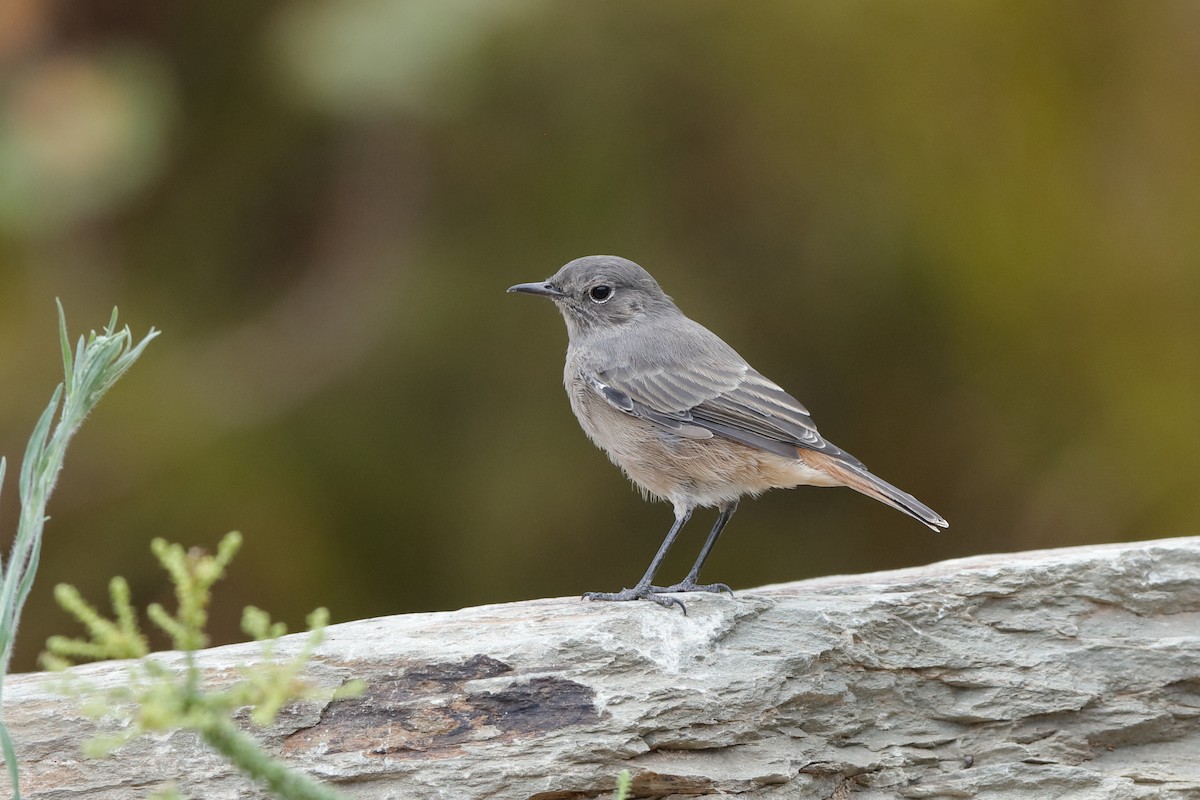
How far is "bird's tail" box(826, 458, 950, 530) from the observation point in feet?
15.0

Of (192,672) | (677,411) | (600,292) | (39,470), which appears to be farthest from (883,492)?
(192,672)

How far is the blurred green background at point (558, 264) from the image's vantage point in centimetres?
592

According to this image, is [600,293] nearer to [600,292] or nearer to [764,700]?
[600,292]

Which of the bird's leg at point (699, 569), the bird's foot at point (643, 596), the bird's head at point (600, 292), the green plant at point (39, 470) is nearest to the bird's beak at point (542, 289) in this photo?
the bird's head at point (600, 292)

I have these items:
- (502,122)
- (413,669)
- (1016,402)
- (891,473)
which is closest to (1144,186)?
(1016,402)

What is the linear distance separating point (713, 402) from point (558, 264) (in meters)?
1.68

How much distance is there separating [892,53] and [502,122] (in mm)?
2088

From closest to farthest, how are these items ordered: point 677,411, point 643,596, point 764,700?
point 764,700 < point 643,596 < point 677,411

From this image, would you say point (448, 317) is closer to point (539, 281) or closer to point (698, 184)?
point (539, 281)

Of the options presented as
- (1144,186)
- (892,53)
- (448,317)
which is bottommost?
(448,317)

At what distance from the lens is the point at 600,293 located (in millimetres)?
5742

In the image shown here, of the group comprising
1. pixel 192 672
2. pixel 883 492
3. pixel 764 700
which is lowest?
pixel 764 700

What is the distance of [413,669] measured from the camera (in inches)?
131

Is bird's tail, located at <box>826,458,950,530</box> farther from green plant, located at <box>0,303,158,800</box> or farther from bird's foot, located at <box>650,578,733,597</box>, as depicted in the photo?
green plant, located at <box>0,303,158,800</box>
